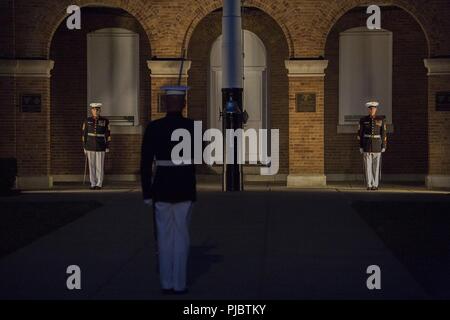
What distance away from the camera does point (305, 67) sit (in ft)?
82.7

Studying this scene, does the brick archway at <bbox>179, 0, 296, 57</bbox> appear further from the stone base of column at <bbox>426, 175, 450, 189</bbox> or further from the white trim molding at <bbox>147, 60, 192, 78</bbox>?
the stone base of column at <bbox>426, 175, 450, 189</bbox>

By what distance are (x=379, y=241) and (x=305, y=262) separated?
6.94 feet

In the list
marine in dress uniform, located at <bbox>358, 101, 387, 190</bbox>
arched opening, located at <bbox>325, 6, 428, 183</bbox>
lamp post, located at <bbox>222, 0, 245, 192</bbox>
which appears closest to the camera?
lamp post, located at <bbox>222, 0, 245, 192</bbox>

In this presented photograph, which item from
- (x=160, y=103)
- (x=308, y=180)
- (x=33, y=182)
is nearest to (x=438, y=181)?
(x=308, y=180)

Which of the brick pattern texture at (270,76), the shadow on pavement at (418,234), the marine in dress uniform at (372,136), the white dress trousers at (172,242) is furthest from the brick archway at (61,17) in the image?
the white dress trousers at (172,242)

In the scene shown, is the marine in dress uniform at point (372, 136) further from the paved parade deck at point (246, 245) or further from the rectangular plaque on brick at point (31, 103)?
the rectangular plaque on brick at point (31, 103)

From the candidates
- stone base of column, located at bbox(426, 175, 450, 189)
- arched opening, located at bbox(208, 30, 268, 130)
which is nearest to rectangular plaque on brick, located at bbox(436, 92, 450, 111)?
stone base of column, located at bbox(426, 175, 450, 189)

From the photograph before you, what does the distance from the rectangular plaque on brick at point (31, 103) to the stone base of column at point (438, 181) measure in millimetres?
8991

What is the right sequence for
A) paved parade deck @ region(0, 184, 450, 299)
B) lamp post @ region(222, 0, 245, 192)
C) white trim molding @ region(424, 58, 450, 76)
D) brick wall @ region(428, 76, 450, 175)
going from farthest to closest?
brick wall @ region(428, 76, 450, 175) < white trim molding @ region(424, 58, 450, 76) < lamp post @ region(222, 0, 245, 192) < paved parade deck @ region(0, 184, 450, 299)

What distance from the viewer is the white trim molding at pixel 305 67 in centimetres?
2517

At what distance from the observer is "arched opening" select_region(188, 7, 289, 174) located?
2756 centimetres

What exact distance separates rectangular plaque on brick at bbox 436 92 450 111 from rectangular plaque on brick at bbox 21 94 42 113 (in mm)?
9020

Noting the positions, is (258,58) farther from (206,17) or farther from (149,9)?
(149,9)

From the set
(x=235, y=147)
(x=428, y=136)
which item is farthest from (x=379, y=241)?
(x=428, y=136)
